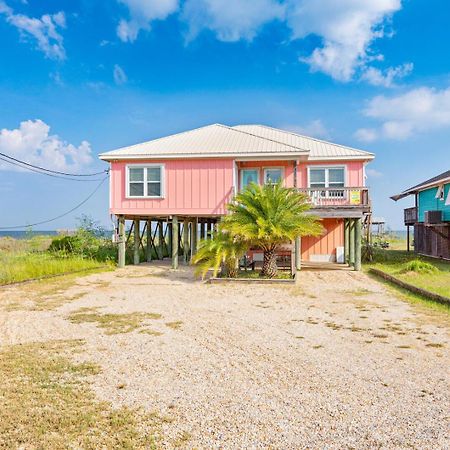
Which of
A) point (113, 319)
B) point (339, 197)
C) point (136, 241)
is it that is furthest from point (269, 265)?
point (136, 241)

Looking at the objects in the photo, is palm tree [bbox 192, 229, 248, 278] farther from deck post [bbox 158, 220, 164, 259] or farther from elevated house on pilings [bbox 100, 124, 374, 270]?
deck post [bbox 158, 220, 164, 259]

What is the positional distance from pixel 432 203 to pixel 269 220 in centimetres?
1516

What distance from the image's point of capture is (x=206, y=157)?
16.4 meters

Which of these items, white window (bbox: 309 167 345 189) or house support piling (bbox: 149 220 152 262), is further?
house support piling (bbox: 149 220 152 262)

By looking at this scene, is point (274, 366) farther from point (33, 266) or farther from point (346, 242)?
point (346, 242)

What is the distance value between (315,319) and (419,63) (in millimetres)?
14712

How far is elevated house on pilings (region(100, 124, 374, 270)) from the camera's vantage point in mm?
16156

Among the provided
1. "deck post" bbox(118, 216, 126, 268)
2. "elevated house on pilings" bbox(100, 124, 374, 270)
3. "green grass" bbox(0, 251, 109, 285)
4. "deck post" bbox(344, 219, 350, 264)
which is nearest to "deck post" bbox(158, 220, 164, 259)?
"elevated house on pilings" bbox(100, 124, 374, 270)

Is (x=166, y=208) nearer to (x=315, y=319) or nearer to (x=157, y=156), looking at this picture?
(x=157, y=156)

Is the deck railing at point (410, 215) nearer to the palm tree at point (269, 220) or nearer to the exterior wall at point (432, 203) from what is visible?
the exterior wall at point (432, 203)

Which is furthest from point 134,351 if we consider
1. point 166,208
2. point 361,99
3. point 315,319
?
point 361,99

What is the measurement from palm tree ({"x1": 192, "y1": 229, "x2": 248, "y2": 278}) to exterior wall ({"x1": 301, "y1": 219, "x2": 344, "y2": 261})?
742 cm

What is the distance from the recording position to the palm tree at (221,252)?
1217 cm

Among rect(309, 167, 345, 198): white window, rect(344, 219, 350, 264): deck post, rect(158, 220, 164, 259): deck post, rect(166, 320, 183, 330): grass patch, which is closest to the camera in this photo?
rect(166, 320, 183, 330): grass patch
